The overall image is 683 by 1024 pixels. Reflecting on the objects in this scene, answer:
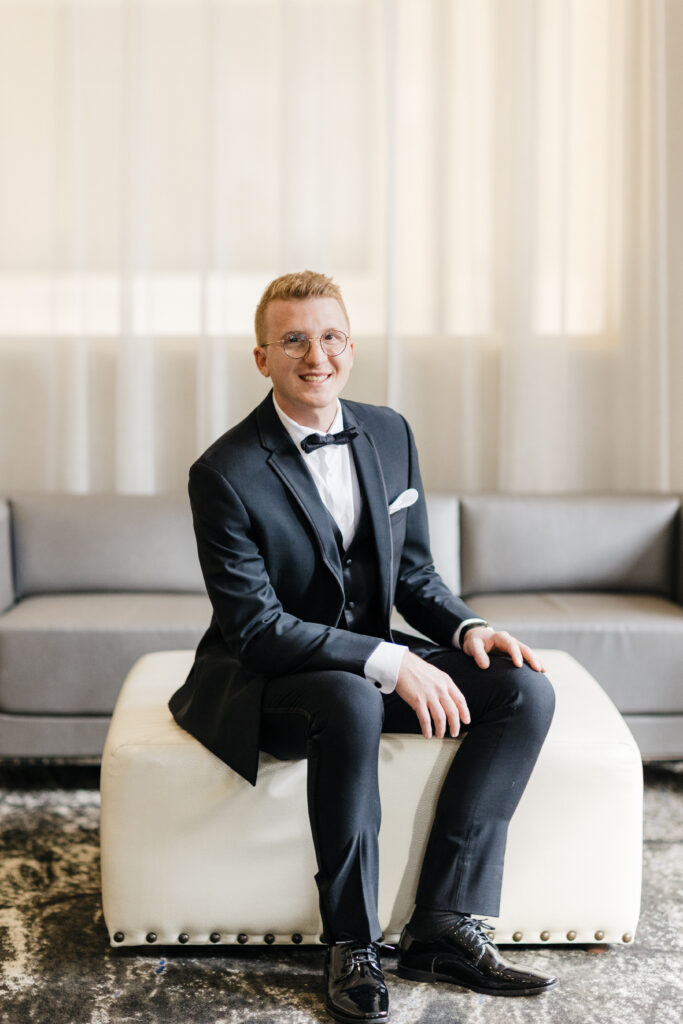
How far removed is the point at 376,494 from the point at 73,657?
3.69ft

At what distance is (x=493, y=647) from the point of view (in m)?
2.03

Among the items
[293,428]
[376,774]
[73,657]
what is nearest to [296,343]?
[293,428]

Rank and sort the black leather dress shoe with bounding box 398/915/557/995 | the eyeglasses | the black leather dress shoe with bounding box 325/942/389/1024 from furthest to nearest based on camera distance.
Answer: the eyeglasses, the black leather dress shoe with bounding box 398/915/557/995, the black leather dress shoe with bounding box 325/942/389/1024

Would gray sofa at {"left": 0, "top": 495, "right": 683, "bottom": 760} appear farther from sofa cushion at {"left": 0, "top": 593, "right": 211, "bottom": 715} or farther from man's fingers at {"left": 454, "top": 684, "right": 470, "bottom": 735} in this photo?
man's fingers at {"left": 454, "top": 684, "right": 470, "bottom": 735}

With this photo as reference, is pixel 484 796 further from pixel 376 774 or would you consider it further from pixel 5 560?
pixel 5 560

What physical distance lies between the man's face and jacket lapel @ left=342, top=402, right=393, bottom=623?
119 millimetres

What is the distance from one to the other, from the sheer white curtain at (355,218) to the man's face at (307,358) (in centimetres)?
184

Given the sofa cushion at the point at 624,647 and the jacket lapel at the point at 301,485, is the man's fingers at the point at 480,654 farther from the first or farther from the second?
the sofa cushion at the point at 624,647

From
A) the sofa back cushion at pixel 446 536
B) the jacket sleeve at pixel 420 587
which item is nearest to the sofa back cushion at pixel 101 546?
the sofa back cushion at pixel 446 536

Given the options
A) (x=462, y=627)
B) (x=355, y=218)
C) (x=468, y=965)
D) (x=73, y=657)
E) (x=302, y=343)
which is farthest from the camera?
(x=355, y=218)

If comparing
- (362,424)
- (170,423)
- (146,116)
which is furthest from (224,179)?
(362,424)

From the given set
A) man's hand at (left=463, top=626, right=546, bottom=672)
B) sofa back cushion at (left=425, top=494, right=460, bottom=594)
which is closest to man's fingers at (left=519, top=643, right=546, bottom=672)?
man's hand at (left=463, top=626, right=546, bottom=672)

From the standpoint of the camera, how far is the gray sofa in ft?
9.41

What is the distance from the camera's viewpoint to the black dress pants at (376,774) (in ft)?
5.89
